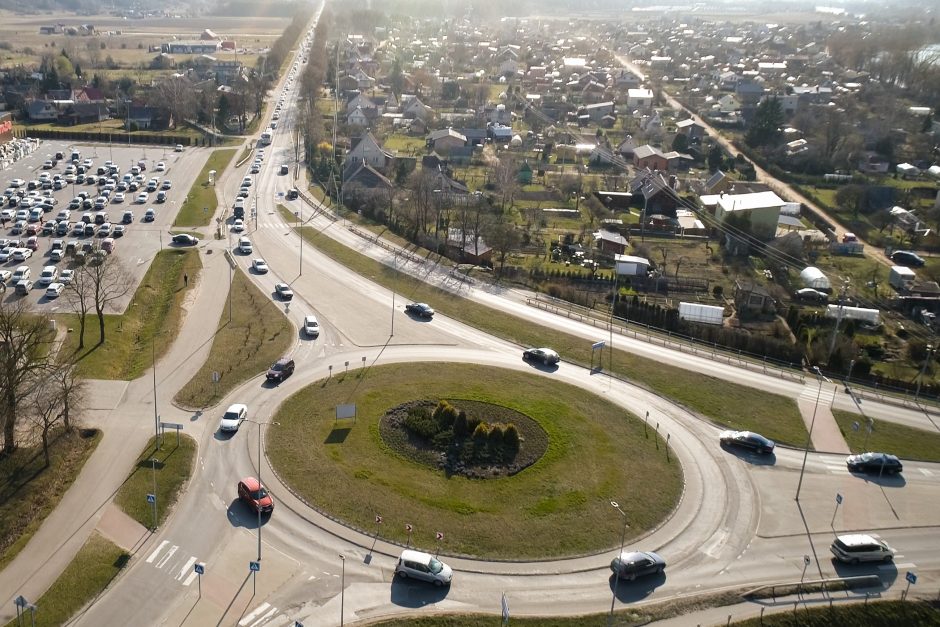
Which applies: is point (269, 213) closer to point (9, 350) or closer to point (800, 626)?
point (9, 350)

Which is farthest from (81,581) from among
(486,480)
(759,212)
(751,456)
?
(759,212)

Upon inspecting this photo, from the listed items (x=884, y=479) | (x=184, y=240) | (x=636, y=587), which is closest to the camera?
(x=636, y=587)

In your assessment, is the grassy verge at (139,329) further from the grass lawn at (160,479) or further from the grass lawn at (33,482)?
the grass lawn at (160,479)

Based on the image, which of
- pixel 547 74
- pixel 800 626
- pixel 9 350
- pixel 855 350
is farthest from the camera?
pixel 547 74

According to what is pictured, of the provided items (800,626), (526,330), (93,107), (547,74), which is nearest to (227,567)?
(800,626)

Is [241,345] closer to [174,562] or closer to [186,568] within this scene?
[174,562]

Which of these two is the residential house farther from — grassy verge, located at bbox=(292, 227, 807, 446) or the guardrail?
grassy verge, located at bbox=(292, 227, 807, 446)
